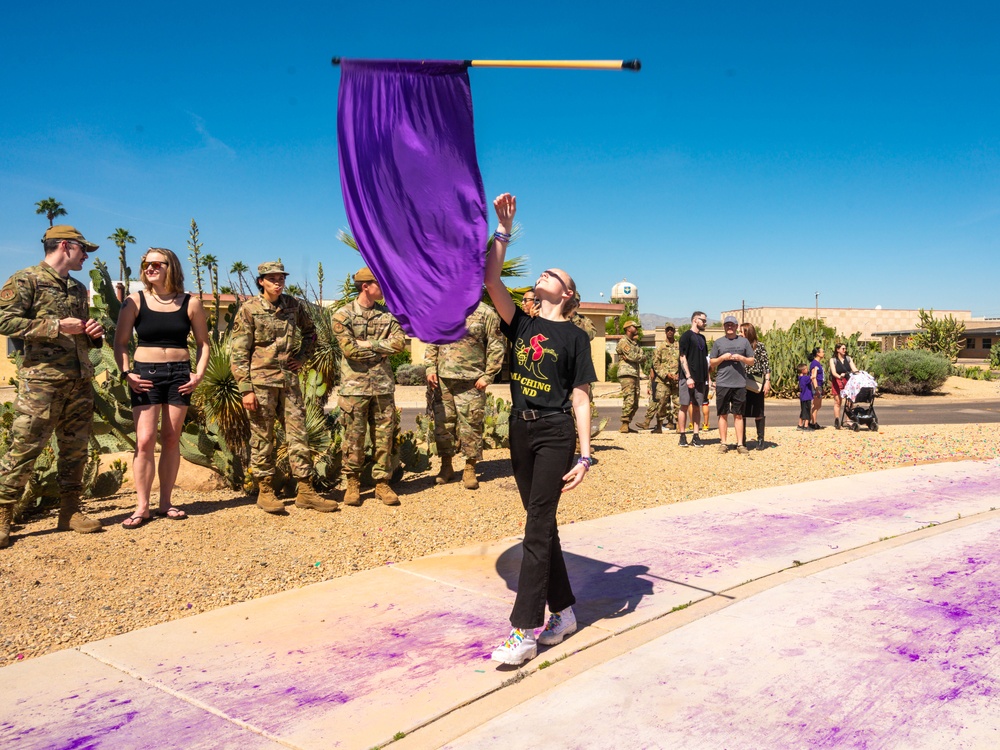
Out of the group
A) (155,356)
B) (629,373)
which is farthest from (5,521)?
(629,373)

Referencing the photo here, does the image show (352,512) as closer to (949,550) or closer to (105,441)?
(105,441)

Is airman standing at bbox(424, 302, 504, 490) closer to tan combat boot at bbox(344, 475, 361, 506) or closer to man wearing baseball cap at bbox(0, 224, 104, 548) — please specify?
tan combat boot at bbox(344, 475, 361, 506)

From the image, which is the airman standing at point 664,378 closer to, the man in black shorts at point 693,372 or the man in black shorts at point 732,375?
the man in black shorts at point 693,372

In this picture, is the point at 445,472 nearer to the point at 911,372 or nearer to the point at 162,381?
the point at 162,381

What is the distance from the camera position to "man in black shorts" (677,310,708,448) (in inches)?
468

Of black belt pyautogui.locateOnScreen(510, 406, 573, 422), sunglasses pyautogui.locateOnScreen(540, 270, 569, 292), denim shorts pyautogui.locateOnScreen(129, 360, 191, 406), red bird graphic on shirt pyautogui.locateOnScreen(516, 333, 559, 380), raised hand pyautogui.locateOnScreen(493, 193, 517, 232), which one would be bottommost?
black belt pyautogui.locateOnScreen(510, 406, 573, 422)

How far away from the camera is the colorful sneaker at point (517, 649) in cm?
380

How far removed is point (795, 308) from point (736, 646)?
92883 millimetres

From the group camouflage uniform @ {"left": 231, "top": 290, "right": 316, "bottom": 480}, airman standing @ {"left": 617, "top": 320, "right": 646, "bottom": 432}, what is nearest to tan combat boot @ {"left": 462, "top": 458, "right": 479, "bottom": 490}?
camouflage uniform @ {"left": 231, "top": 290, "right": 316, "bottom": 480}

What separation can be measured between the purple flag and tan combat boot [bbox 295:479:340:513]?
117 inches

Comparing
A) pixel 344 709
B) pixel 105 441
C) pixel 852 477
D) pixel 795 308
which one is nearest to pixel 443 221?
pixel 344 709

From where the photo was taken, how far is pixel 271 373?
21.6 ft

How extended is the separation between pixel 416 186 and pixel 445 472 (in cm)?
436

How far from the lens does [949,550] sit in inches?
233
